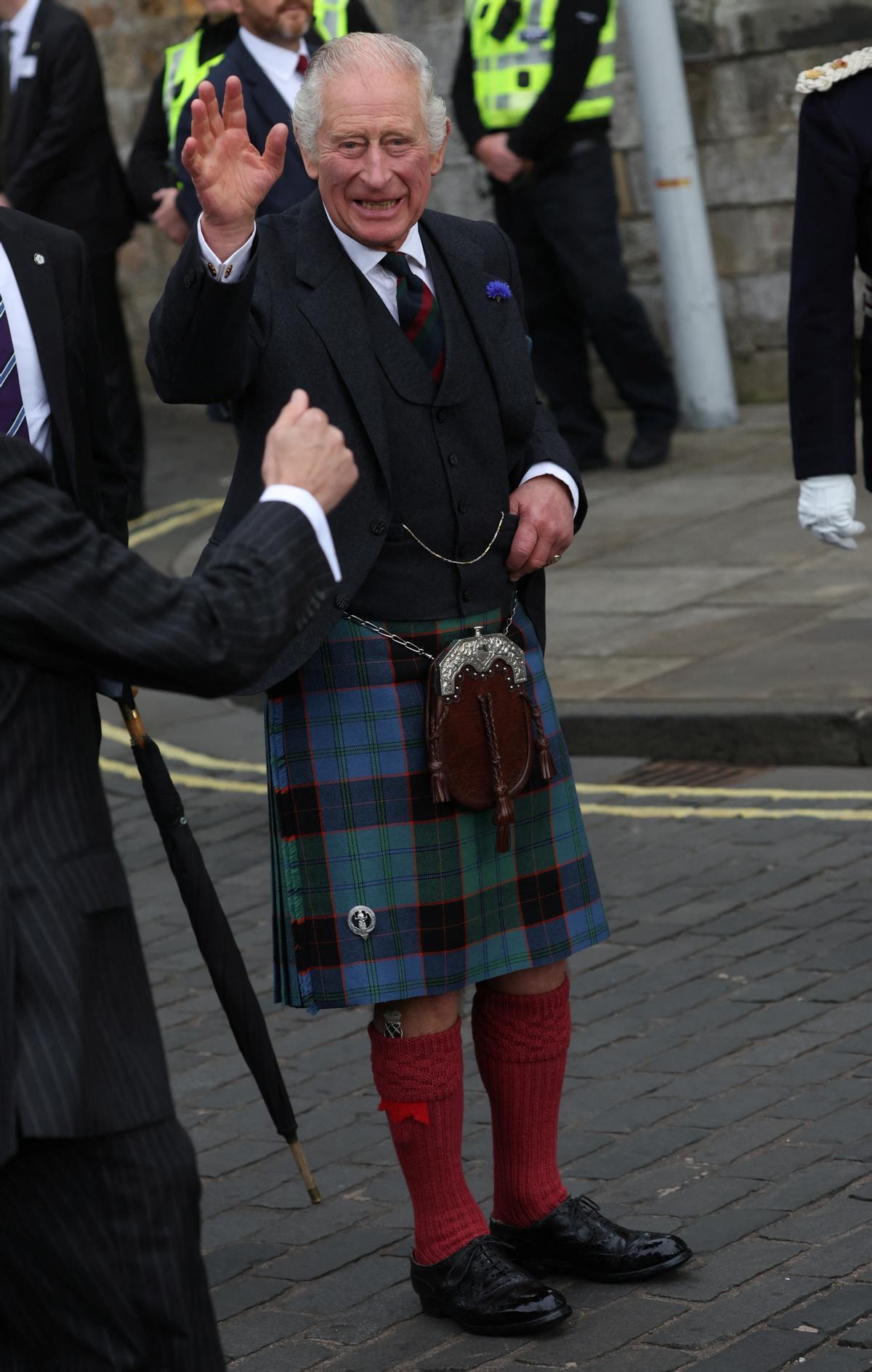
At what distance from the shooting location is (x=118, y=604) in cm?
258

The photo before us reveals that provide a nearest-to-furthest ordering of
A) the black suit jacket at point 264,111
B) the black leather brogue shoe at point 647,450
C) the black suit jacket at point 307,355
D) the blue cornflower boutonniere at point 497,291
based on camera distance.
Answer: the black suit jacket at point 307,355 < the blue cornflower boutonniere at point 497,291 < the black suit jacket at point 264,111 < the black leather brogue shoe at point 647,450

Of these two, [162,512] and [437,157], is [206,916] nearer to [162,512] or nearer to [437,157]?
[437,157]

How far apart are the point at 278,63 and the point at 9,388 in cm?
373

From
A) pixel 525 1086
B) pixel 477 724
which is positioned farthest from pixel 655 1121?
pixel 477 724

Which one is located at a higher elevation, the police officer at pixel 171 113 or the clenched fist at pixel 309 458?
the police officer at pixel 171 113

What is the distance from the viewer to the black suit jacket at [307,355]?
3498mm

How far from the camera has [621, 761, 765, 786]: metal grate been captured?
6840 mm

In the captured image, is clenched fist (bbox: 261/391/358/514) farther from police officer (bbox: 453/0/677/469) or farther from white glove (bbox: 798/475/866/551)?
police officer (bbox: 453/0/677/469)

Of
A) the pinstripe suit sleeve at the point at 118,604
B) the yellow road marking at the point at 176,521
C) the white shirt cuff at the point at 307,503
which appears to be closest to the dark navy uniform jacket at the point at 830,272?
the white shirt cuff at the point at 307,503

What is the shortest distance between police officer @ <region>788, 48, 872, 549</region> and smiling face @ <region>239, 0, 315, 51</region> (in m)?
2.50

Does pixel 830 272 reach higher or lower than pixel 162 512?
higher

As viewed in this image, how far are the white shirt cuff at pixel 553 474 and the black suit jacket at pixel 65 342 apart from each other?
663 mm

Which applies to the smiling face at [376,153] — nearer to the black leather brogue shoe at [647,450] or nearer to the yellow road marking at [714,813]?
the yellow road marking at [714,813]

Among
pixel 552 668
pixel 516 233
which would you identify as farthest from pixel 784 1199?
pixel 516 233
